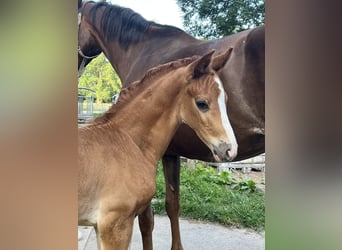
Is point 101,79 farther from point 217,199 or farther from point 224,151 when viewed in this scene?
point 217,199

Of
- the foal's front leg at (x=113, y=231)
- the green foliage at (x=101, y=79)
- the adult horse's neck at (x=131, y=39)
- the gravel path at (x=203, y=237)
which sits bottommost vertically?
the gravel path at (x=203, y=237)

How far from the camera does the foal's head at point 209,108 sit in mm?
1354

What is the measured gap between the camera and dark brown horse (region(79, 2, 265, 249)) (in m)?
1.45

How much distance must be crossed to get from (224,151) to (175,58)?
445mm

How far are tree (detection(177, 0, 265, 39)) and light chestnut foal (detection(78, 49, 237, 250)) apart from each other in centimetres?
13

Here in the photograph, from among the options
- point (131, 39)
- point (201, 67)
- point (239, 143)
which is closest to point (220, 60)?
point (201, 67)

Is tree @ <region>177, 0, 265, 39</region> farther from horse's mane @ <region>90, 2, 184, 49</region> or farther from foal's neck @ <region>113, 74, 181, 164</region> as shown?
foal's neck @ <region>113, 74, 181, 164</region>

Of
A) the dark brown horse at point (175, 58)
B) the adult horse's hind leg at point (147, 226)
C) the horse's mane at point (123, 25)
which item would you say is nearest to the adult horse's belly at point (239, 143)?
the dark brown horse at point (175, 58)

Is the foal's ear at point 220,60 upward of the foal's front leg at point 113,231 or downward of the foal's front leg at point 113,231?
upward

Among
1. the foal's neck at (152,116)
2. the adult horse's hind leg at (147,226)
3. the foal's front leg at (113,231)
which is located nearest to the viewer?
the foal's front leg at (113,231)

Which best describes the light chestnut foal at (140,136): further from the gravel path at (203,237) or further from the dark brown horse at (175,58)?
the gravel path at (203,237)
